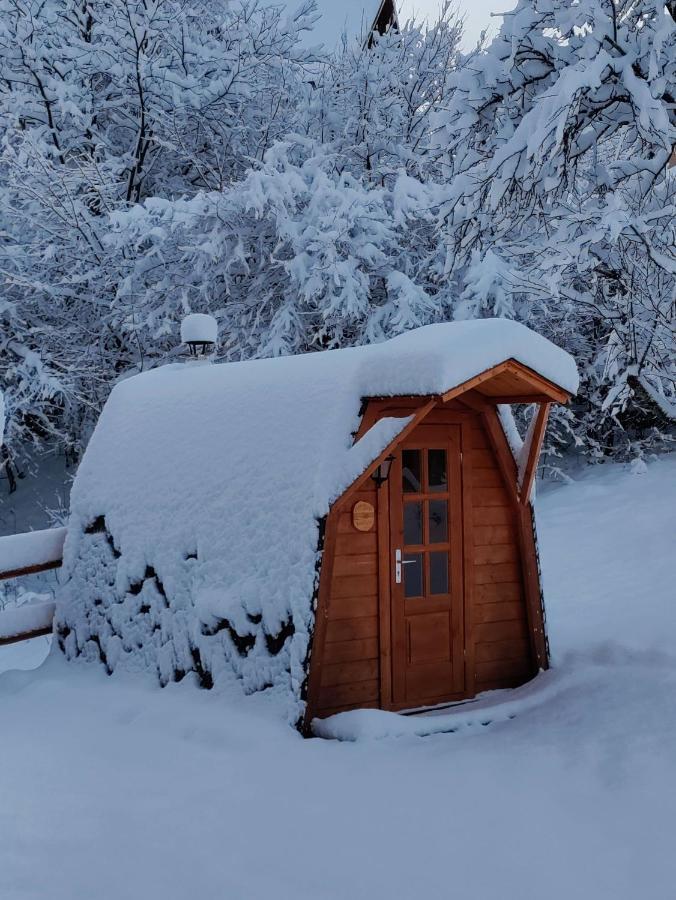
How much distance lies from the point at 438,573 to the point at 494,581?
0.52 m

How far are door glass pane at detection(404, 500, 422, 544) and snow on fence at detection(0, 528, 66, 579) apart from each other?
136 inches

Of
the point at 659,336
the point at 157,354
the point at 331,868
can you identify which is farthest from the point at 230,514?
the point at 157,354

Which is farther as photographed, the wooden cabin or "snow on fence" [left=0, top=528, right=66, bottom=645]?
"snow on fence" [left=0, top=528, right=66, bottom=645]

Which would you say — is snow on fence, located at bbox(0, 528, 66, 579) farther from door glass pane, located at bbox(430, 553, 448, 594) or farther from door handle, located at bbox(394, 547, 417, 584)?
door glass pane, located at bbox(430, 553, 448, 594)

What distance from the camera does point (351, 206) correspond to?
36.2 ft

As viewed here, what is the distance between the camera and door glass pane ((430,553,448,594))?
6.31m

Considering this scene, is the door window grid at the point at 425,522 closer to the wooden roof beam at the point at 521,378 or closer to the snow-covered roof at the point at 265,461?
the wooden roof beam at the point at 521,378

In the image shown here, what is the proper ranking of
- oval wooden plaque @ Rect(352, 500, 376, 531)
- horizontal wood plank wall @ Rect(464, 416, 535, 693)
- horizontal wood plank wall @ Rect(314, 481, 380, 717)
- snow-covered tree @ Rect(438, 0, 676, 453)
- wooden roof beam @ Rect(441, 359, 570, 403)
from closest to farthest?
wooden roof beam @ Rect(441, 359, 570, 403), snow-covered tree @ Rect(438, 0, 676, 453), horizontal wood plank wall @ Rect(314, 481, 380, 717), oval wooden plaque @ Rect(352, 500, 376, 531), horizontal wood plank wall @ Rect(464, 416, 535, 693)

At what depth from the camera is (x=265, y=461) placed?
5977 millimetres

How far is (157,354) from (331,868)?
1003 centimetres

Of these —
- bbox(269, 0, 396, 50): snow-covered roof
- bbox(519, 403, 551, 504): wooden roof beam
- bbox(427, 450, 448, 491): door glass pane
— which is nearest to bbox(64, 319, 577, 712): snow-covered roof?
bbox(519, 403, 551, 504): wooden roof beam

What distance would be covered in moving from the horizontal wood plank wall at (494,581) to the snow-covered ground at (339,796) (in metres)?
0.33

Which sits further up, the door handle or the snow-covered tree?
the snow-covered tree

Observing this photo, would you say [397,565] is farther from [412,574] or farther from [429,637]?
[429,637]
